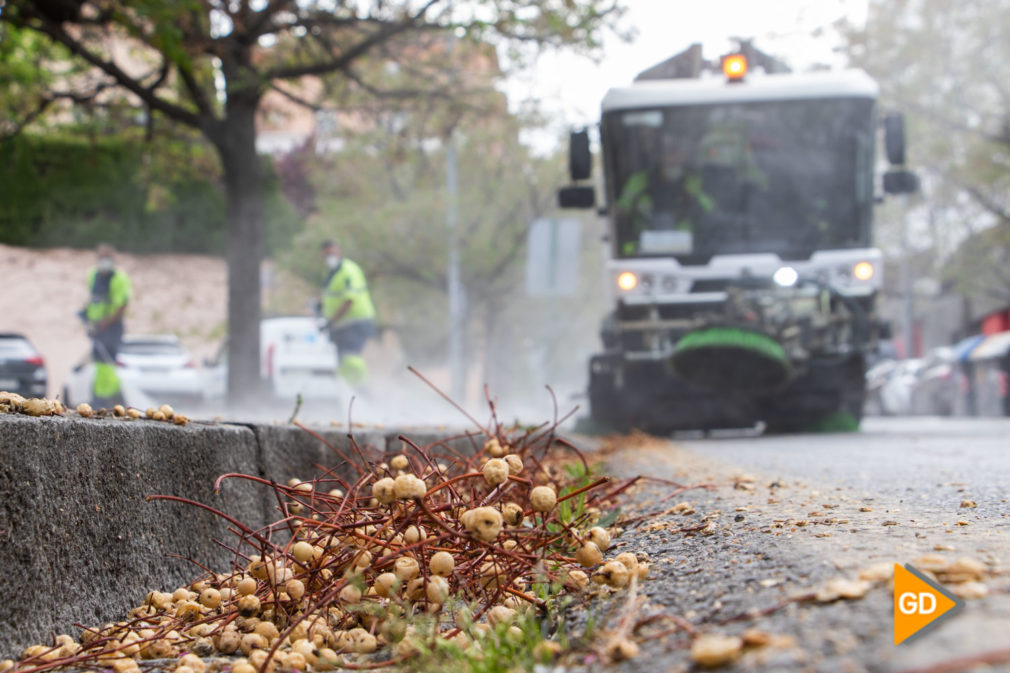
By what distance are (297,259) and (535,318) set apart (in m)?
11.5

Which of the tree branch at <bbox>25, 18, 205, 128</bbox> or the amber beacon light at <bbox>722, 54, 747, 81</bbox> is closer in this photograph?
the amber beacon light at <bbox>722, 54, 747, 81</bbox>

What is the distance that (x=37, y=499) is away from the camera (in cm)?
238

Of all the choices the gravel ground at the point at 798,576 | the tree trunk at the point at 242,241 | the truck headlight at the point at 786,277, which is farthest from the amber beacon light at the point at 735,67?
the gravel ground at the point at 798,576

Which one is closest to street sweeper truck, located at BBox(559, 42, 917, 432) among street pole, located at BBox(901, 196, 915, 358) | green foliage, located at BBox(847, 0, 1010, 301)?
green foliage, located at BBox(847, 0, 1010, 301)

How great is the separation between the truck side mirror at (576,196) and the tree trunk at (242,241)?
15.6 ft

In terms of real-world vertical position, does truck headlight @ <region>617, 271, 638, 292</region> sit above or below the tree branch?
below

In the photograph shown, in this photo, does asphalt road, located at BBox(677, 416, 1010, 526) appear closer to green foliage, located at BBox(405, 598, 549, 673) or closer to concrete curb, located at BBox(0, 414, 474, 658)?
green foliage, located at BBox(405, 598, 549, 673)

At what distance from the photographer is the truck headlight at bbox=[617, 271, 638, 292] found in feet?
33.0

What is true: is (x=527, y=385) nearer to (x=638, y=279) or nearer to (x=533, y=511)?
(x=638, y=279)

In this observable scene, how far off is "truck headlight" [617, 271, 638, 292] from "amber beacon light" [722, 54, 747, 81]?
6.95 feet

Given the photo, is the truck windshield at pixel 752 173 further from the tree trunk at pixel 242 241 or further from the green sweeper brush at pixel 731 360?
the tree trunk at pixel 242 241

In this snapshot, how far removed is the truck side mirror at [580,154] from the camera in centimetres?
1001

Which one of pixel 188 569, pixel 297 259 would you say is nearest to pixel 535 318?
pixel 297 259

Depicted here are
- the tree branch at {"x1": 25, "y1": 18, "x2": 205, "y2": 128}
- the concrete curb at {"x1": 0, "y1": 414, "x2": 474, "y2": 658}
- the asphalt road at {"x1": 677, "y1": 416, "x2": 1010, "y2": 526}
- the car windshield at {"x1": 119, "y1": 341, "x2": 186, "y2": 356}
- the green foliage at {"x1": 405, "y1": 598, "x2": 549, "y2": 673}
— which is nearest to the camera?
the green foliage at {"x1": 405, "y1": 598, "x2": 549, "y2": 673}
